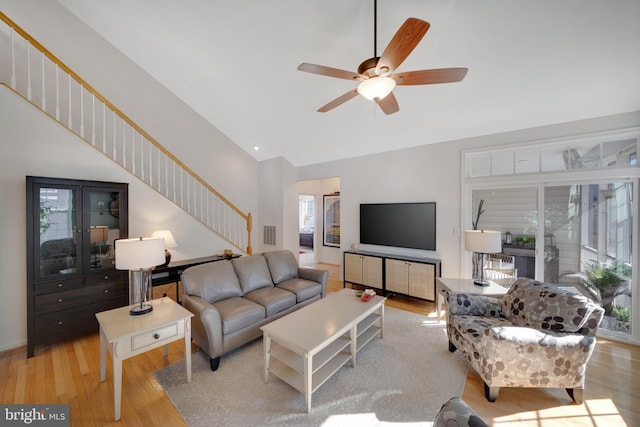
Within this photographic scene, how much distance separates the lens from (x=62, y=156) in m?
2.99

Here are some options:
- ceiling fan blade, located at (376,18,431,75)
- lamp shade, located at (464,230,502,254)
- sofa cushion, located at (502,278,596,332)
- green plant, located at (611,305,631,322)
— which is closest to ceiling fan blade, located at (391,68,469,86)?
ceiling fan blade, located at (376,18,431,75)

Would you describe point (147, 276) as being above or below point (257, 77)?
below

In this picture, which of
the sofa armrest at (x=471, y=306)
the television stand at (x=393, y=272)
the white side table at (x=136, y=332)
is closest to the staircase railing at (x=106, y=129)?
the television stand at (x=393, y=272)

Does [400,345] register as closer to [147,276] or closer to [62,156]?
[147,276]

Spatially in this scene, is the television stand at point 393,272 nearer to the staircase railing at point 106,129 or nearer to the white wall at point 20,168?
the staircase railing at point 106,129

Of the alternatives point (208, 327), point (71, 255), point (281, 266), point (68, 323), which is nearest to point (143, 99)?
point (71, 255)

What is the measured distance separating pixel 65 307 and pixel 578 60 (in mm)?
6037

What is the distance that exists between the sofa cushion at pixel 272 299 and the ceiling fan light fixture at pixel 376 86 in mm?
2420

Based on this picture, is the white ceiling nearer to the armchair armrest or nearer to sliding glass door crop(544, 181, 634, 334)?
sliding glass door crop(544, 181, 634, 334)

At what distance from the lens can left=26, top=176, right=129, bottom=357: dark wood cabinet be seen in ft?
8.47

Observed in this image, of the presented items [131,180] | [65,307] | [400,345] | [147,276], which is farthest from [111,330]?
[400,345]

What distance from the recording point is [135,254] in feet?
6.74

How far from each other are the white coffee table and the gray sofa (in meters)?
0.44

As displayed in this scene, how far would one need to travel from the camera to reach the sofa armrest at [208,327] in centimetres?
230
